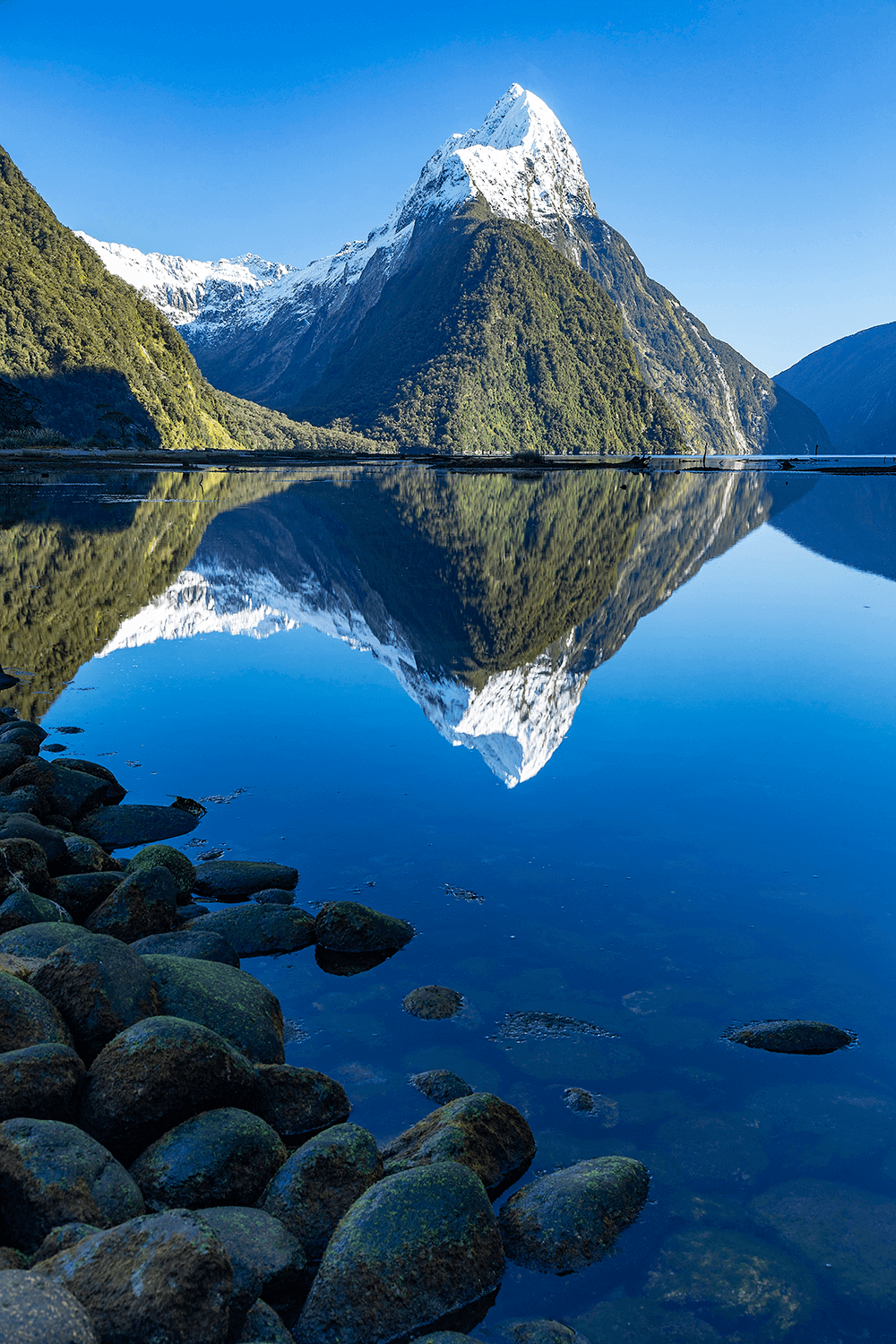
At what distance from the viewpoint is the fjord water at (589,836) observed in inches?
203

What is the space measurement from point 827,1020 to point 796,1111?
122 centimetres

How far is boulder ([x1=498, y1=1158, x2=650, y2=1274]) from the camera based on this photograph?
4754 mm

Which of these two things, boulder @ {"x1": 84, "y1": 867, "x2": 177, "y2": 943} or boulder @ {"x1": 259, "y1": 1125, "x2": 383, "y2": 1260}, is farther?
boulder @ {"x1": 84, "y1": 867, "x2": 177, "y2": 943}

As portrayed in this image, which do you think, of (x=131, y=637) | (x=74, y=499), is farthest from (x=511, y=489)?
(x=131, y=637)

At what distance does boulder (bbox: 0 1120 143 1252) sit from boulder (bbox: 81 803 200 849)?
5897 millimetres

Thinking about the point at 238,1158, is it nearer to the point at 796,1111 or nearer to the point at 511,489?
the point at 796,1111

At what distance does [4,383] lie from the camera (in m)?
117

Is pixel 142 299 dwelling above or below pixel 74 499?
above

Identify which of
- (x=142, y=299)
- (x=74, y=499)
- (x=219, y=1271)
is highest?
(x=142, y=299)

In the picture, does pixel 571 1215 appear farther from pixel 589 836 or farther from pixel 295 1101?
pixel 589 836

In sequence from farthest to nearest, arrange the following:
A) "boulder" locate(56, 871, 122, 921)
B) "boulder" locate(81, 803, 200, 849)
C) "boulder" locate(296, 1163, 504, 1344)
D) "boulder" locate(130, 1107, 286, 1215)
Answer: "boulder" locate(81, 803, 200, 849)
"boulder" locate(56, 871, 122, 921)
"boulder" locate(130, 1107, 286, 1215)
"boulder" locate(296, 1163, 504, 1344)

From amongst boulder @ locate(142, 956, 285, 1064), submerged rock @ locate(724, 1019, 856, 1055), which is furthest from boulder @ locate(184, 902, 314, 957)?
submerged rock @ locate(724, 1019, 856, 1055)

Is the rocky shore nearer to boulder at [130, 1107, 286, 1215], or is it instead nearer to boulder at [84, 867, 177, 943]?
boulder at [130, 1107, 286, 1215]

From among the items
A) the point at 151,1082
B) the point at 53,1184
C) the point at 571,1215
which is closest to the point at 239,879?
the point at 151,1082
